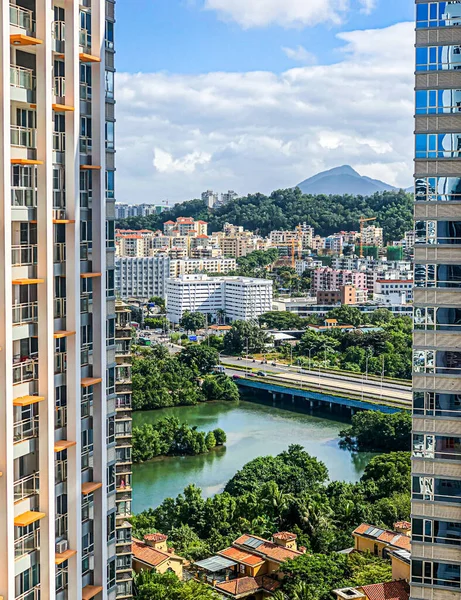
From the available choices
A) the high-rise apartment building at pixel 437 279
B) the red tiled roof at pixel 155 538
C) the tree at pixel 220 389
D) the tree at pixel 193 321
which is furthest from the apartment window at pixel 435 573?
the tree at pixel 193 321

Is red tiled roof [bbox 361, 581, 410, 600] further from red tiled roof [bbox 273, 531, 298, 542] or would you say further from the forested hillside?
the forested hillside

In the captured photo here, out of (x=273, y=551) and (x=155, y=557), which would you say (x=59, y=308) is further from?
(x=273, y=551)

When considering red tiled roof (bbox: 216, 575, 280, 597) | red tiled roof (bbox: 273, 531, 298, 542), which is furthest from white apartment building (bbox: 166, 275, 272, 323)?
red tiled roof (bbox: 216, 575, 280, 597)

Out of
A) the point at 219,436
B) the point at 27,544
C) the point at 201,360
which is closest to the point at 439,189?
the point at 27,544

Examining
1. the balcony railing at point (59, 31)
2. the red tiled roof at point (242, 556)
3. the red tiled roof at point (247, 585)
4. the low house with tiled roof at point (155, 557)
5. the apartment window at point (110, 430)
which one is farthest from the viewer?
the red tiled roof at point (242, 556)

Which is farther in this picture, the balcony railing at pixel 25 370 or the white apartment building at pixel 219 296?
the white apartment building at pixel 219 296

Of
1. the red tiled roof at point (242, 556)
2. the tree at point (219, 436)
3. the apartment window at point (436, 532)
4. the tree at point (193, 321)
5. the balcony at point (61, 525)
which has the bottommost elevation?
the tree at point (219, 436)

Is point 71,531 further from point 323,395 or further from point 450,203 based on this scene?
point 323,395

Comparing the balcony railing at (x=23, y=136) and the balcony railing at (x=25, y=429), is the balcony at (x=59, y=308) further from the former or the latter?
the balcony railing at (x=23, y=136)
